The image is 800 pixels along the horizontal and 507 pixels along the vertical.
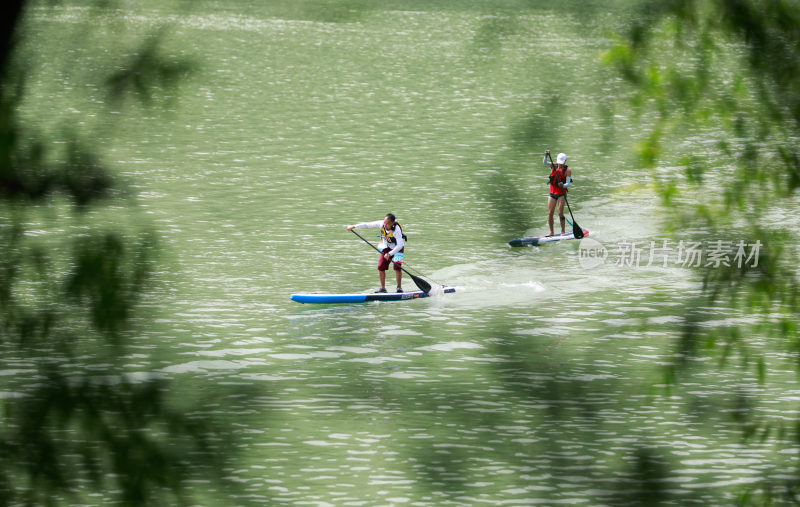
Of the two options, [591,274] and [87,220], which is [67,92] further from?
[591,274]

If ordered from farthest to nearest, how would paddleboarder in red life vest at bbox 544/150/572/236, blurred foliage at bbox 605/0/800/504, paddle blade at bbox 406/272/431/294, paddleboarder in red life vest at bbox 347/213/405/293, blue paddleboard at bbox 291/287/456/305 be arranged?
paddleboarder in red life vest at bbox 544/150/572/236, paddleboarder in red life vest at bbox 347/213/405/293, paddle blade at bbox 406/272/431/294, blue paddleboard at bbox 291/287/456/305, blurred foliage at bbox 605/0/800/504

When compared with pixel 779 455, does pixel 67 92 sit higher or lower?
higher

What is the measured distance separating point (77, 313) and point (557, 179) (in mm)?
27170

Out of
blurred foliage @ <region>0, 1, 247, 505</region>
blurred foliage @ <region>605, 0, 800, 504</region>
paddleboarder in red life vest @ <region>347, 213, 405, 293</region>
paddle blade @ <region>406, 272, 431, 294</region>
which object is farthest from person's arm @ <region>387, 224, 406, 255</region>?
blurred foliage @ <region>0, 1, 247, 505</region>

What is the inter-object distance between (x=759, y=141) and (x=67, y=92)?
4263 millimetres

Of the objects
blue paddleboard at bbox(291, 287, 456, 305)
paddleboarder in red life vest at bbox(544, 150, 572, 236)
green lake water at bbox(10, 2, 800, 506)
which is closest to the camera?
green lake water at bbox(10, 2, 800, 506)

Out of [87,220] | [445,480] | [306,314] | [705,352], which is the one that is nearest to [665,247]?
[306,314]

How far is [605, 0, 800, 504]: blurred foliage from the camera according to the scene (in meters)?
8.20

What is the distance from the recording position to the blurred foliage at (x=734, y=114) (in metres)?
8.20

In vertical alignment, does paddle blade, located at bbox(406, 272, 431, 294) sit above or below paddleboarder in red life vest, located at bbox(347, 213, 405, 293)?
below

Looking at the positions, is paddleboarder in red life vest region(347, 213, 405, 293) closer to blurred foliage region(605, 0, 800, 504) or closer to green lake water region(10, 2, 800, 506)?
green lake water region(10, 2, 800, 506)

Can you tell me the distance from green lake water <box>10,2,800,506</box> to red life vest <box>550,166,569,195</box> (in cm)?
149

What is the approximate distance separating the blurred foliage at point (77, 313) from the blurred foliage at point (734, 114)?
3.13 meters

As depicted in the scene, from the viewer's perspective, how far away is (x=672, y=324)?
1007 inches
